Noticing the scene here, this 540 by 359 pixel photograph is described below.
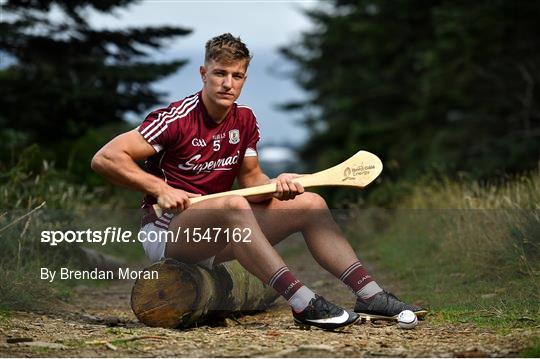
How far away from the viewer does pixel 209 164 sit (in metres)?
6.82

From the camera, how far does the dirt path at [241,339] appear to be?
5590mm

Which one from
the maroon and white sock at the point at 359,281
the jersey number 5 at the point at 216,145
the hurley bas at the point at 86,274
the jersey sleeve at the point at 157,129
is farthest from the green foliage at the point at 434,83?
the jersey sleeve at the point at 157,129

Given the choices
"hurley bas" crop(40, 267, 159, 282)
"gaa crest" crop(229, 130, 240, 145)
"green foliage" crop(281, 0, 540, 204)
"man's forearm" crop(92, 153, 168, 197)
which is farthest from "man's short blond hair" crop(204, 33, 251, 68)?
"green foliage" crop(281, 0, 540, 204)

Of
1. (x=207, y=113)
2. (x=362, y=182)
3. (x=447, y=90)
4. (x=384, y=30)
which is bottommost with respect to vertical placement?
(x=362, y=182)

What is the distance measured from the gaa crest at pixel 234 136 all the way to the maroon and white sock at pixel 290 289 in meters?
0.96

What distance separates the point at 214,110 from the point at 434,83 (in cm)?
1662

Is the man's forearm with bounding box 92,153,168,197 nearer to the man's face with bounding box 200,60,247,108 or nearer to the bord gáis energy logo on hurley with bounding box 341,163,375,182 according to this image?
the man's face with bounding box 200,60,247,108

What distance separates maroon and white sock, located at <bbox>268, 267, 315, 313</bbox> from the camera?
6.38m

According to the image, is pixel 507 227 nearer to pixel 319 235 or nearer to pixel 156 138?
pixel 319 235

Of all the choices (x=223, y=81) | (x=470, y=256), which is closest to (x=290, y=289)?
(x=223, y=81)

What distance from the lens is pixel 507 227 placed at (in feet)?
30.4

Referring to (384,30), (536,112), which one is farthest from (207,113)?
(384,30)

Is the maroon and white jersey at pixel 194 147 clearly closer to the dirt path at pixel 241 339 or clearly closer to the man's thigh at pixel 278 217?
the man's thigh at pixel 278 217

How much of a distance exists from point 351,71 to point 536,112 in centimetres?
1127
